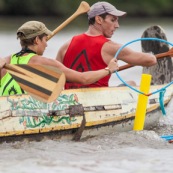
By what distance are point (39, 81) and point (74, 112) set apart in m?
0.58

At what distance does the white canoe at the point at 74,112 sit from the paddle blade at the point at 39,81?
0.20m

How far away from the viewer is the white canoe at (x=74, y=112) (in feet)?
24.6

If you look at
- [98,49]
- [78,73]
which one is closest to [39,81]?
[78,73]

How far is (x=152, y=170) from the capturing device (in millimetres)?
6906

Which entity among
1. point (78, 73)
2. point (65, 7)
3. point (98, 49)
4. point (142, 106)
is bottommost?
point (142, 106)

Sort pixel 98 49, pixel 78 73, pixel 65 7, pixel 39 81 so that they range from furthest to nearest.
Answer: pixel 65 7 → pixel 98 49 → pixel 78 73 → pixel 39 81

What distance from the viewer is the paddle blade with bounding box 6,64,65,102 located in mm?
7452

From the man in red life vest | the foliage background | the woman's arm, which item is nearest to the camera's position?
the woman's arm

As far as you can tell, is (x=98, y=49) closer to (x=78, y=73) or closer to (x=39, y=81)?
(x=78, y=73)

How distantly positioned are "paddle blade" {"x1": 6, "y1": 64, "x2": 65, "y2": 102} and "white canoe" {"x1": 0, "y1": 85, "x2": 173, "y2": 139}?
7.9 inches

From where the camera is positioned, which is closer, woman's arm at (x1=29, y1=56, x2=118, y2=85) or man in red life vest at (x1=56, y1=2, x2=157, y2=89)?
woman's arm at (x1=29, y1=56, x2=118, y2=85)

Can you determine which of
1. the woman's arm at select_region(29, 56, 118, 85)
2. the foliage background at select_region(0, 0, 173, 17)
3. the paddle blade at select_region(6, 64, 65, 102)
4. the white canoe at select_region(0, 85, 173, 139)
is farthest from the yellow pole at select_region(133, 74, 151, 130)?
the foliage background at select_region(0, 0, 173, 17)

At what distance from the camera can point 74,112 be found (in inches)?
313

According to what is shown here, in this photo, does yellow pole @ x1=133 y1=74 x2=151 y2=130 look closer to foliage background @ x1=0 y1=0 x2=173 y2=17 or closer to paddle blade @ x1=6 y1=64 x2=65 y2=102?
paddle blade @ x1=6 y1=64 x2=65 y2=102
